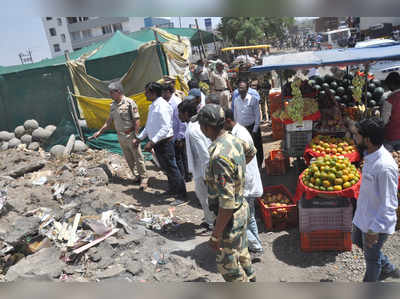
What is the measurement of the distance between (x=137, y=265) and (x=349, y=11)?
392 cm

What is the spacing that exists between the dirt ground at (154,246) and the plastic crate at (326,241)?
89mm

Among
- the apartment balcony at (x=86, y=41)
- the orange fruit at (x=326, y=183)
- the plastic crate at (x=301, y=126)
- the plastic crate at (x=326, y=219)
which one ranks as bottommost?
the plastic crate at (x=326, y=219)

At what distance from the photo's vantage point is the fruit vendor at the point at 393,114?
5.00m

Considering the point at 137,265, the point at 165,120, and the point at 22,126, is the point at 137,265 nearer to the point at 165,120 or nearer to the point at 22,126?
the point at 165,120

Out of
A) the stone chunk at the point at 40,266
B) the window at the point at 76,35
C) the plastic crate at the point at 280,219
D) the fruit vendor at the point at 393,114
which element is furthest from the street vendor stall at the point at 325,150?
the window at the point at 76,35

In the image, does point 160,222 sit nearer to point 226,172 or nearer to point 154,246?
point 154,246

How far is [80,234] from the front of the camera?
461cm

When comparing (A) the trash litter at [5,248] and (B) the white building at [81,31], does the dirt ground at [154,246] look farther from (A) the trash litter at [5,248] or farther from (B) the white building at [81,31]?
(B) the white building at [81,31]

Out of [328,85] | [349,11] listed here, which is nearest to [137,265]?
[349,11]

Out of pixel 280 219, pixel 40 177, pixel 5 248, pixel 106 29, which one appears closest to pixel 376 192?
pixel 280 219

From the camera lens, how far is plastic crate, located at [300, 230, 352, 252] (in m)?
4.19

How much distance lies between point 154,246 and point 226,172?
2504 mm

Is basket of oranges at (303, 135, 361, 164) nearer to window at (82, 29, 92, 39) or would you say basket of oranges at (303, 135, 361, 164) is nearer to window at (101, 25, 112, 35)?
window at (101, 25, 112, 35)

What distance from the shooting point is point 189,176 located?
23.5 feet
